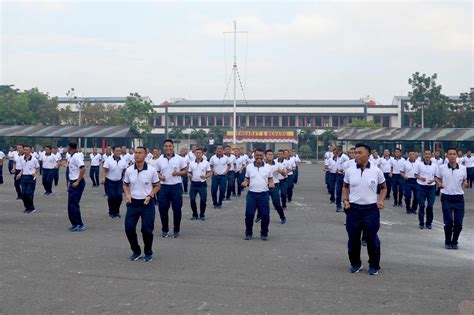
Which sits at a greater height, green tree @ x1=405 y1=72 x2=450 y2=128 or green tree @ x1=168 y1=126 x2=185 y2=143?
green tree @ x1=405 y1=72 x2=450 y2=128

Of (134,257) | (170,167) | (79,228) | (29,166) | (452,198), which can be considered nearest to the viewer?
(134,257)

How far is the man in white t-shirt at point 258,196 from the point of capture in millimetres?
11289

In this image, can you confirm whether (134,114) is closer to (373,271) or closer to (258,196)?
(258,196)

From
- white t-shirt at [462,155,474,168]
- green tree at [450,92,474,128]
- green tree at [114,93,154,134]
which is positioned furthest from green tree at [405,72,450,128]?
white t-shirt at [462,155,474,168]

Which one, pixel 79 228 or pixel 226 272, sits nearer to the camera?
pixel 226 272

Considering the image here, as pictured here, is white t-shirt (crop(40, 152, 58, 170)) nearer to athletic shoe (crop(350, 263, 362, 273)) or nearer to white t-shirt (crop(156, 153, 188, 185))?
white t-shirt (crop(156, 153, 188, 185))

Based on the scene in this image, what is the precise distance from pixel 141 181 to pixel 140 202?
35cm

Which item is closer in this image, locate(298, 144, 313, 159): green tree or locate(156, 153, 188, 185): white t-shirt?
locate(156, 153, 188, 185): white t-shirt

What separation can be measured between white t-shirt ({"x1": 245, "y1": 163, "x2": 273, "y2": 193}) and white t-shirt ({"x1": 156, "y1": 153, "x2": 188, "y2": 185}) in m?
1.51

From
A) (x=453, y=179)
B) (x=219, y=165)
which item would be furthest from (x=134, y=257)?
(x=219, y=165)

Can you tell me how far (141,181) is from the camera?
30.3 feet

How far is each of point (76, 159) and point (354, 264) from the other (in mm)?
6814

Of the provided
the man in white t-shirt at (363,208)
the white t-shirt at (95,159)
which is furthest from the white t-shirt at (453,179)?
the white t-shirt at (95,159)

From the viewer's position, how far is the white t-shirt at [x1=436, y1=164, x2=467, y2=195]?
1059cm
